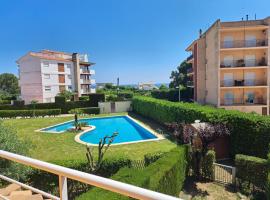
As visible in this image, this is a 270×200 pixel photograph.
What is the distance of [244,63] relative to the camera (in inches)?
1179

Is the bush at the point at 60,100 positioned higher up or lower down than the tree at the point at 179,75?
lower down

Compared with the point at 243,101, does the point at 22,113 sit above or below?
below

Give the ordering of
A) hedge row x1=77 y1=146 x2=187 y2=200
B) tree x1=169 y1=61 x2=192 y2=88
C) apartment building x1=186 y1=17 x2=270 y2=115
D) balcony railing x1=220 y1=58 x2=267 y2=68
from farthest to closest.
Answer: tree x1=169 y1=61 x2=192 y2=88 < balcony railing x1=220 y1=58 x2=267 y2=68 < apartment building x1=186 y1=17 x2=270 y2=115 < hedge row x1=77 y1=146 x2=187 y2=200

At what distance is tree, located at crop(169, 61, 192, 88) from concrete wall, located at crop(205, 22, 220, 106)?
76.0 ft

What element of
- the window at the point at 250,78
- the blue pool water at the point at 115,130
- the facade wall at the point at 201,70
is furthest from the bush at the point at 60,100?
the window at the point at 250,78

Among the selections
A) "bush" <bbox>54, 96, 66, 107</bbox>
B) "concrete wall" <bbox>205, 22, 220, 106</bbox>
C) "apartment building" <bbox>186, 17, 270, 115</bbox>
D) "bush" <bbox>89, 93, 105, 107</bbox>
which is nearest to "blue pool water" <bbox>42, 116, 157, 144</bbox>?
"bush" <bbox>89, 93, 105, 107</bbox>

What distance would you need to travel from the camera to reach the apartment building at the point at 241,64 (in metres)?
29.4

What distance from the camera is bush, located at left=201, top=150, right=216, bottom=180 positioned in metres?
11.5

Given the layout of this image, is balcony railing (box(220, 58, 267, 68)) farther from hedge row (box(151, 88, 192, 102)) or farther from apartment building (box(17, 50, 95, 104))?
apartment building (box(17, 50, 95, 104))

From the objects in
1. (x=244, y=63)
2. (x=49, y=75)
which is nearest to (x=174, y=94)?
(x=244, y=63)

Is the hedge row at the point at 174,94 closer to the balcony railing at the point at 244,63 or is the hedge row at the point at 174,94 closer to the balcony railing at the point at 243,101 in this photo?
the balcony railing at the point at 243,101

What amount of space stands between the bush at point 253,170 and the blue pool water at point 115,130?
32.7 feet

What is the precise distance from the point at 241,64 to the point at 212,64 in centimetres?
384

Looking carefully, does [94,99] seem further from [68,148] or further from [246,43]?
[246,43]
